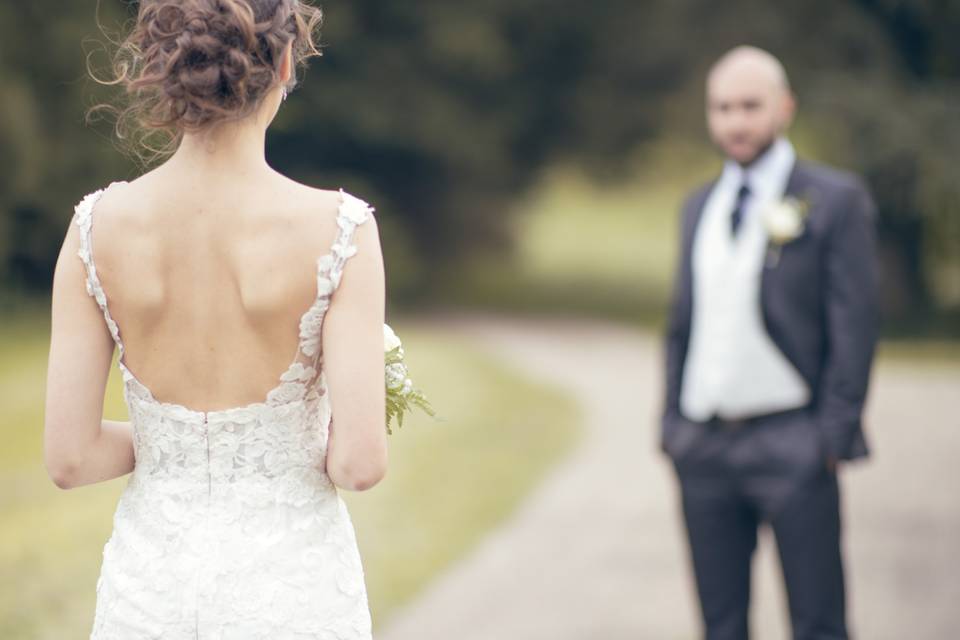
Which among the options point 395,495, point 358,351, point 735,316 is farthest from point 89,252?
point 395,495

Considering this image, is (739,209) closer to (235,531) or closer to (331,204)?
(331,204)

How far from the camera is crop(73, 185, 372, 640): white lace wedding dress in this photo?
101 inches

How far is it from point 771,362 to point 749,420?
231 millimetres

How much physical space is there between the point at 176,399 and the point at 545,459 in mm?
8360

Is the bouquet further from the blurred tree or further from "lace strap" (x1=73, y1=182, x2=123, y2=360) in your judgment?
the blurred tree

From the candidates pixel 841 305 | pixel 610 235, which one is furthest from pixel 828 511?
pixel 610 235

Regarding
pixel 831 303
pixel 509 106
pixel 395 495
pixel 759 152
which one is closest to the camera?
pixel 831 303

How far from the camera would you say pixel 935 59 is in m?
21.2

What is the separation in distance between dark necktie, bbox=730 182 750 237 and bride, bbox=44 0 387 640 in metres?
2.39

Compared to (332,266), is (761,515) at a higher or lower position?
lower

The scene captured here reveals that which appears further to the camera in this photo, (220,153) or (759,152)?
(759,152)

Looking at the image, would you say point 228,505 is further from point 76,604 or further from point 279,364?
point 76,604

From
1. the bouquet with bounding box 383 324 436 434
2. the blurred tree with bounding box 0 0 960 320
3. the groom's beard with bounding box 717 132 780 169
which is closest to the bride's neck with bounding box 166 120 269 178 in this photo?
the bouquet with bounding box 383 324 436 434

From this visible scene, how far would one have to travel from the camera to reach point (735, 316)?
14.9 feet
